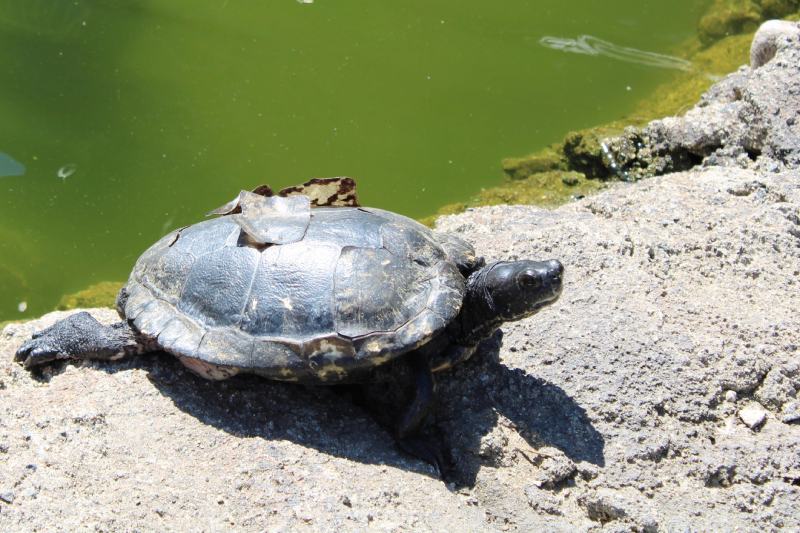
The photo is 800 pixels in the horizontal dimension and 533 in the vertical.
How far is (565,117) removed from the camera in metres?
6.89

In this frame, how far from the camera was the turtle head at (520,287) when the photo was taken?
11.0 feet

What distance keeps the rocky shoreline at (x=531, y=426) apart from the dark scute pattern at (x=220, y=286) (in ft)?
1.14

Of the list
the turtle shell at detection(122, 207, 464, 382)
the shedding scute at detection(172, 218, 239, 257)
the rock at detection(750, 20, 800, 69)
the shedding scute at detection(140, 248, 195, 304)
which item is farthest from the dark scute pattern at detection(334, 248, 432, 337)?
the rock at detection(750, 20, 800, 69)

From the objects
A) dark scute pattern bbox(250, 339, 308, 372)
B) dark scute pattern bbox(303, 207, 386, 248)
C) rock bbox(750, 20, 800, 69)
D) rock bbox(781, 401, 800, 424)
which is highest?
rock bbox(750, 20, 800, 69)

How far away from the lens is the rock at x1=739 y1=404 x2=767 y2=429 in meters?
3.43

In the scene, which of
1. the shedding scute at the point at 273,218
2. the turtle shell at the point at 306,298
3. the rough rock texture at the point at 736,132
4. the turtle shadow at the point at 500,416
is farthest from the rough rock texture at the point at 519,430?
the rough rock texture at the point at 736,132

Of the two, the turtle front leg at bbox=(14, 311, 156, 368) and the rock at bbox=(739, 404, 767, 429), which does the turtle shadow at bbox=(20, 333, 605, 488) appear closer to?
the turtle front leg at bbox=(14, 311, 156, 368)

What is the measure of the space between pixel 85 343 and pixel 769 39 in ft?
17.4

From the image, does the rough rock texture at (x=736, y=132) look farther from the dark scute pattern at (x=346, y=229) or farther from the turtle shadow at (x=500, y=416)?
the dark scute pattern at (x=346, y=229)

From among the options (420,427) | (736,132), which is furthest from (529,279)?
(736,132)

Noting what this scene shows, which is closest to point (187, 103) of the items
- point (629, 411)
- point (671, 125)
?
point (671, 125)

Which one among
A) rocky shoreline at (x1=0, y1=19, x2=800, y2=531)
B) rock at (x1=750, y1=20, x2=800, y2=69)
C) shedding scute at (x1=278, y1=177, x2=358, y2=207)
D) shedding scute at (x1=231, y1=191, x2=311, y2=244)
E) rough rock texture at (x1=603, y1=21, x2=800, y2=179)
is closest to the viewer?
rocky shoreline at (x1=0, y1=19, x2=800, y2=531)

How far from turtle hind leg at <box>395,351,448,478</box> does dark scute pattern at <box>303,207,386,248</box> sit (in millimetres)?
597

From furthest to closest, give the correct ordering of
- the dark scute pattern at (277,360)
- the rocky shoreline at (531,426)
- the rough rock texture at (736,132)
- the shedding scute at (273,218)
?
the rough rock texture at (736,132)
the shedding scute at (273,218)
the dark scute pattern at (277,360)
the rocky shoreline at (531,426)
